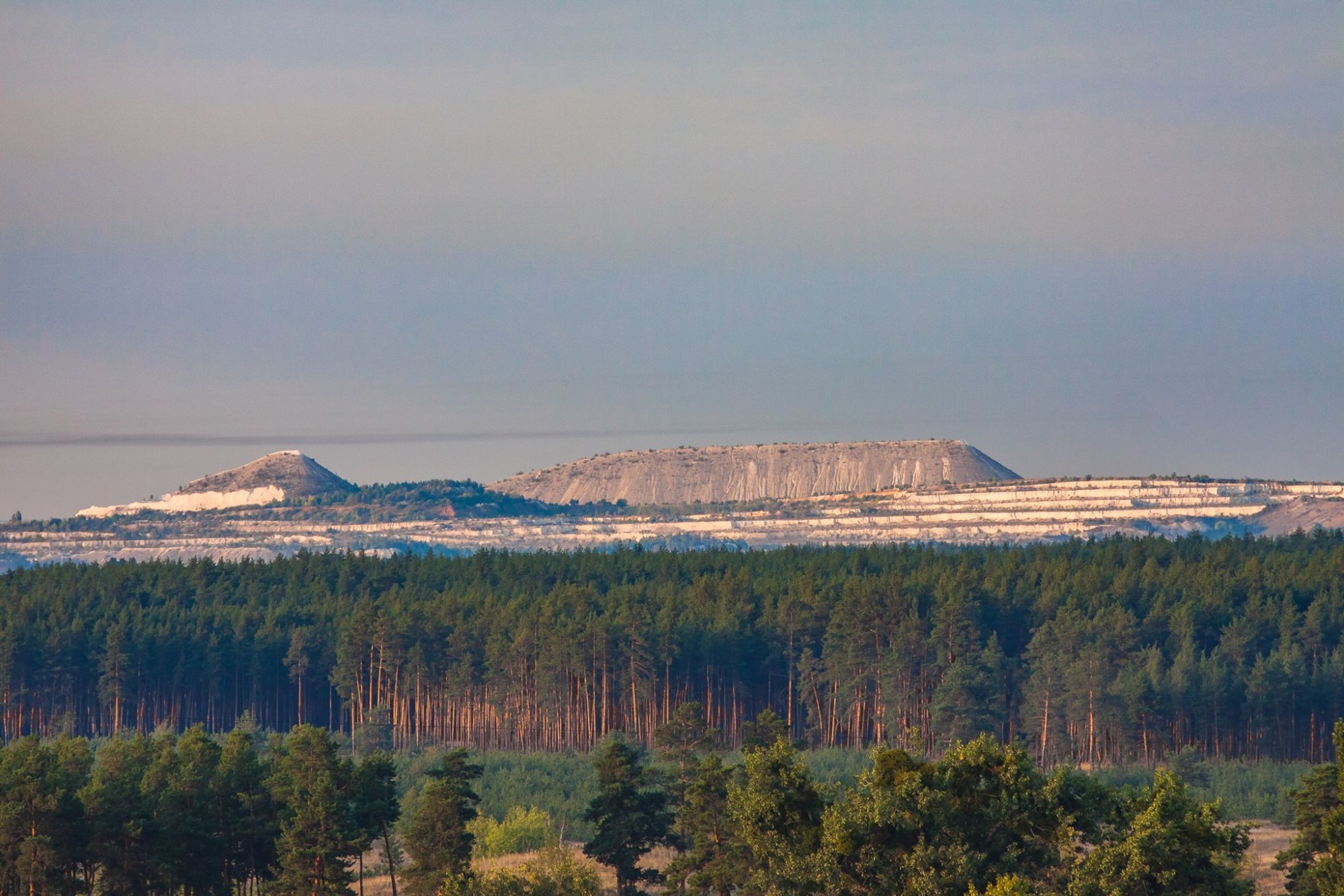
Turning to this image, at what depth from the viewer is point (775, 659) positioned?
115 meters

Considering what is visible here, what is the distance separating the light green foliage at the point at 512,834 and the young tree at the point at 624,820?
29.6 ft

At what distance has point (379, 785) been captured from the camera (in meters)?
54.2

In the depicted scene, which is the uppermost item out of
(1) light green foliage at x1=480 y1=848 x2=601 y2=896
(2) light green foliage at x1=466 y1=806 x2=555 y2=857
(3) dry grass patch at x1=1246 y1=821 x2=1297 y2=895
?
(1) light green foliage at x1=480 y1=848 x2=601 y2=896

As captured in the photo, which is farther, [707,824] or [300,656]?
[300,656]

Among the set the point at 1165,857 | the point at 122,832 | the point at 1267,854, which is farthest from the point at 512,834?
the point at 1165,857

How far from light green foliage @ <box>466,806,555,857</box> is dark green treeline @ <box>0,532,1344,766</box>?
3040cm

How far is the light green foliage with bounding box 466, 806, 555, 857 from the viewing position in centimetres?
6519

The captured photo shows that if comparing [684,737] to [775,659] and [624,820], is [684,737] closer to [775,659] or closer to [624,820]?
[624,820]

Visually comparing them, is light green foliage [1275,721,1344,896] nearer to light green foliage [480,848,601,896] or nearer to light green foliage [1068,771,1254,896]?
light green foliage [1068,771,1254,896]

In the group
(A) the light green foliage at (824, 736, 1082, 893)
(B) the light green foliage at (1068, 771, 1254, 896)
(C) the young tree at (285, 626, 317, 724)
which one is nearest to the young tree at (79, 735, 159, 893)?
(A) the light green foliage at (824, 736, 1082, 893)

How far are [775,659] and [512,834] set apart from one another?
50.7m

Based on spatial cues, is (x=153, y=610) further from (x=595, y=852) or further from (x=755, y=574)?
(x=595, y=852)

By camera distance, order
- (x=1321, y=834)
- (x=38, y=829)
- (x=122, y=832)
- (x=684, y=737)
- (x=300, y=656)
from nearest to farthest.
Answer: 1. (x=1321, y=834)
2. (x=38, y=829)
3. (x=122, y=832)
4. (x=684, y=737)
5. (x=300, y=656)

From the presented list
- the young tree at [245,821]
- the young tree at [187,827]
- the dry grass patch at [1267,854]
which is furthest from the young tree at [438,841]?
the dry grass patch at [1267,854]
